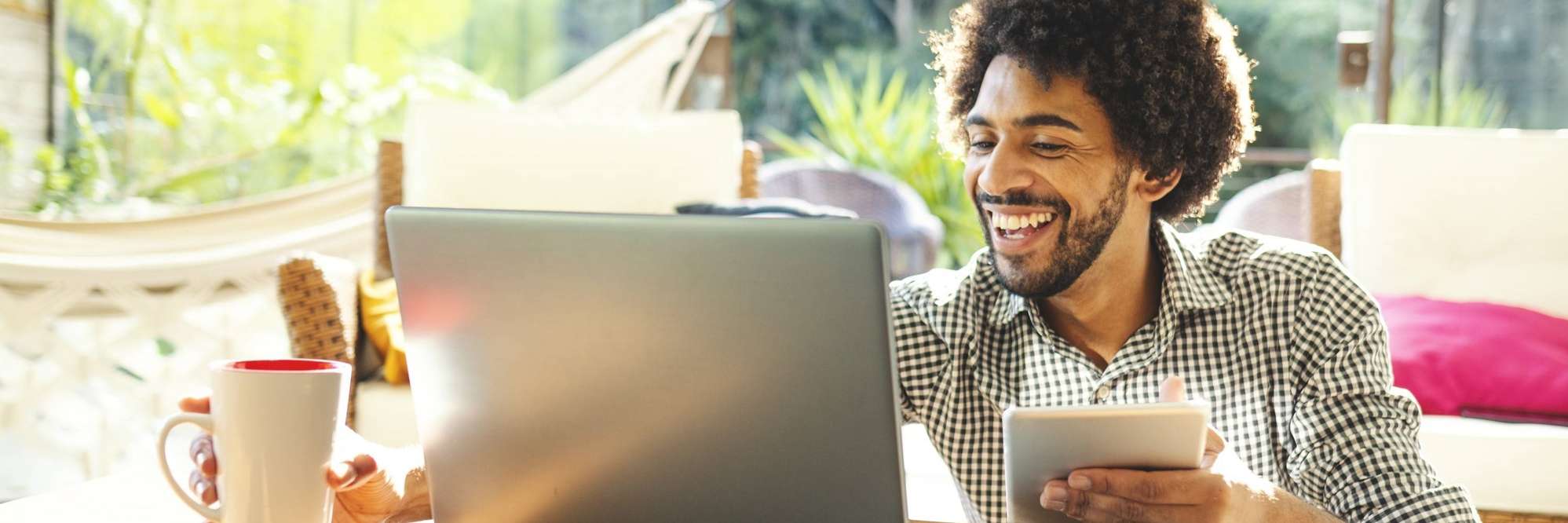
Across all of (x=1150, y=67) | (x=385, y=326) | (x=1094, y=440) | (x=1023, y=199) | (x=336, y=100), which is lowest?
(x=385, y=326)

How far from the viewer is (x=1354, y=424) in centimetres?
114

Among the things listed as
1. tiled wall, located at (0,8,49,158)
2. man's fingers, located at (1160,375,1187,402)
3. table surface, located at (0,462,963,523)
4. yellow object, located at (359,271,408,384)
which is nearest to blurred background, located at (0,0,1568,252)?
tiled wall, located at (0,8,49,158)

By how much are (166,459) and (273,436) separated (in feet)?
0.28

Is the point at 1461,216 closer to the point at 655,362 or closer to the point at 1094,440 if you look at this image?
the point at 1094,440

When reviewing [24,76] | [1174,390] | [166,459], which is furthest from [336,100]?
[1174,390]

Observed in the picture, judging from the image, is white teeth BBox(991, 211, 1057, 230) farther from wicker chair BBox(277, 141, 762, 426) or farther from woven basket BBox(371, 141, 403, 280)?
woven basket BBox(371, 141, 403, 280)

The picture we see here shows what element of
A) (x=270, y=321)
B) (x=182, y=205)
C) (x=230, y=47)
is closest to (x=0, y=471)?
(x=270, y=321)

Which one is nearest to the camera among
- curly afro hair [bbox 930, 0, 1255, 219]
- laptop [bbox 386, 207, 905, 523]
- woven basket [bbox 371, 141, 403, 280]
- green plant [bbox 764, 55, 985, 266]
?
laptop [bbox 386, 207, 905, 523]

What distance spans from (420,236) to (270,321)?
2.31 m

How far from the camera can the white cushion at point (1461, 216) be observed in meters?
2.37

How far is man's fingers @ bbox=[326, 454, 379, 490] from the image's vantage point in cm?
75

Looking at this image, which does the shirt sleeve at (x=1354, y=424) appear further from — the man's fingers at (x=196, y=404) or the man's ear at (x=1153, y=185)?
the man's fingers at (x=196, y=404)

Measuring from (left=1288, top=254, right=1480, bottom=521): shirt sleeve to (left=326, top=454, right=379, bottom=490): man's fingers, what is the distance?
78cm

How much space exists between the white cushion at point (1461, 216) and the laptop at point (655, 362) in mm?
2018
